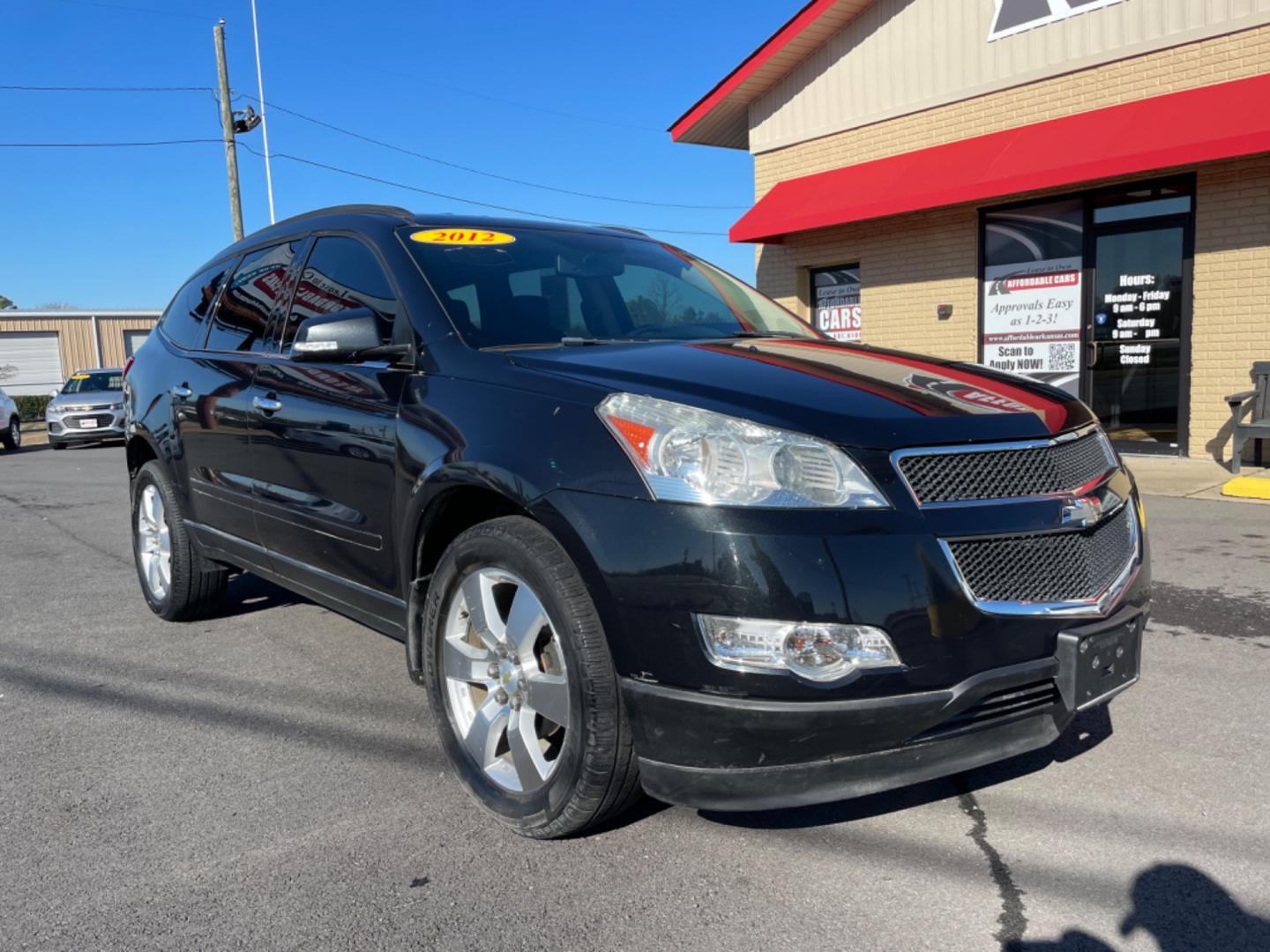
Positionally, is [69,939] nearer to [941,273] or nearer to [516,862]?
[516,862]

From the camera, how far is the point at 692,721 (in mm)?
2283

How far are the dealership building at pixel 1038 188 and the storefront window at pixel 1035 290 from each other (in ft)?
0.07

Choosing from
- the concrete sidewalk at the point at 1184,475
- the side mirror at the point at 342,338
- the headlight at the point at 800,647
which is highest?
the side mirror at the point at 342,338

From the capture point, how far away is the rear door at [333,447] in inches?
128

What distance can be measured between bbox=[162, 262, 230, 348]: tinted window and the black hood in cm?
251

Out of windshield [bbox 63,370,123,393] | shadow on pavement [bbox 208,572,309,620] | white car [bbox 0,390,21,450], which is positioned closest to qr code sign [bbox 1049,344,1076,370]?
shadow on pavement [bbox 208,572,309,620]

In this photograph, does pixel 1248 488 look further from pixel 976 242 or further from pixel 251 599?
pixel 251 599

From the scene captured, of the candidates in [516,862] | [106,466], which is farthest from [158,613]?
[106,466]

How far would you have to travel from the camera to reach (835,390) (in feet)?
8.54

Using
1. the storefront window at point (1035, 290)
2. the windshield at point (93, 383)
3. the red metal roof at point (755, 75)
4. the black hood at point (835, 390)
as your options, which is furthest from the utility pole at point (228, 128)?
the black hood at point (835, 390)

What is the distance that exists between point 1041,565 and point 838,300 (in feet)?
37.9

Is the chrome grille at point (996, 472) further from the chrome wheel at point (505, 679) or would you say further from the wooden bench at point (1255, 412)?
the wooden bench at point (1255, 412)

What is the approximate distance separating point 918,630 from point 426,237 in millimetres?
2237

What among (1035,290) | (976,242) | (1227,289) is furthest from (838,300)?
(1227,289)
